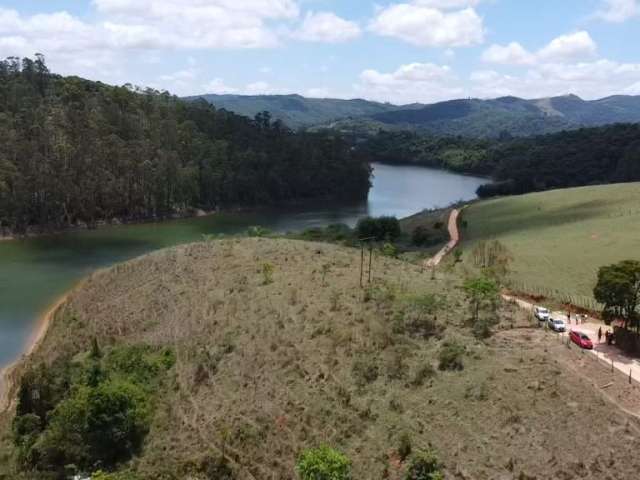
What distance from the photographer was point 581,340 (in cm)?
3125

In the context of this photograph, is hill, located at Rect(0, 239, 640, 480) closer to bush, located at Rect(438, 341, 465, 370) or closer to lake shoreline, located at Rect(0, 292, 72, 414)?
bush, located at Rect(438, 341, 465, 370)

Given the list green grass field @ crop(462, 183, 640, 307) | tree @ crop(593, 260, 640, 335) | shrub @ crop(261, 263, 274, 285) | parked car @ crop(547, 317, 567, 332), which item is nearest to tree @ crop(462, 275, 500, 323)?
parked car @ crop(547, 317, 567, 332)

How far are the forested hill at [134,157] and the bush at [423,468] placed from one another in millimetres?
88817

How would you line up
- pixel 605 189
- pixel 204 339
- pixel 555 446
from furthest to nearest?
1. pixel 605 189
2. pixel 204 339
3. pixel 555 446

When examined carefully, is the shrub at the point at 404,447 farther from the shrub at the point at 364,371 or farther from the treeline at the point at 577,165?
the treeline at the point at 577,165

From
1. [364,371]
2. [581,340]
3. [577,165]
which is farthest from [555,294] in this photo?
[577,165]

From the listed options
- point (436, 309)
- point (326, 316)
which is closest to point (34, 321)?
point (326, 316)

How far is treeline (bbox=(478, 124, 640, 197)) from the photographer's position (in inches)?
5581

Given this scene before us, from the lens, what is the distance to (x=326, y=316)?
36062 millimetres

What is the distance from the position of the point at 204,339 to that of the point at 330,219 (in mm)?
83183

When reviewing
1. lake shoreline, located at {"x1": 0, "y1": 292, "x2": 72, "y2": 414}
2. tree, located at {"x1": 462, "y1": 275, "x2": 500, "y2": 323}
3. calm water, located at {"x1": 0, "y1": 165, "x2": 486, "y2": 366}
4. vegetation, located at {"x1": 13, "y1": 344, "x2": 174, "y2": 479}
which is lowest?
lake shoreline, located at {"x1": 0, "y1": 292, "x2": 72, "y2": 414}

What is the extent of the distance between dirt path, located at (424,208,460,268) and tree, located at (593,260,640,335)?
802 inches

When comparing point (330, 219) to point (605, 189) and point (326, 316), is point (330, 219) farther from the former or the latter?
point (326, 316)

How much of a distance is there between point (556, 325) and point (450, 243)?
121ft
